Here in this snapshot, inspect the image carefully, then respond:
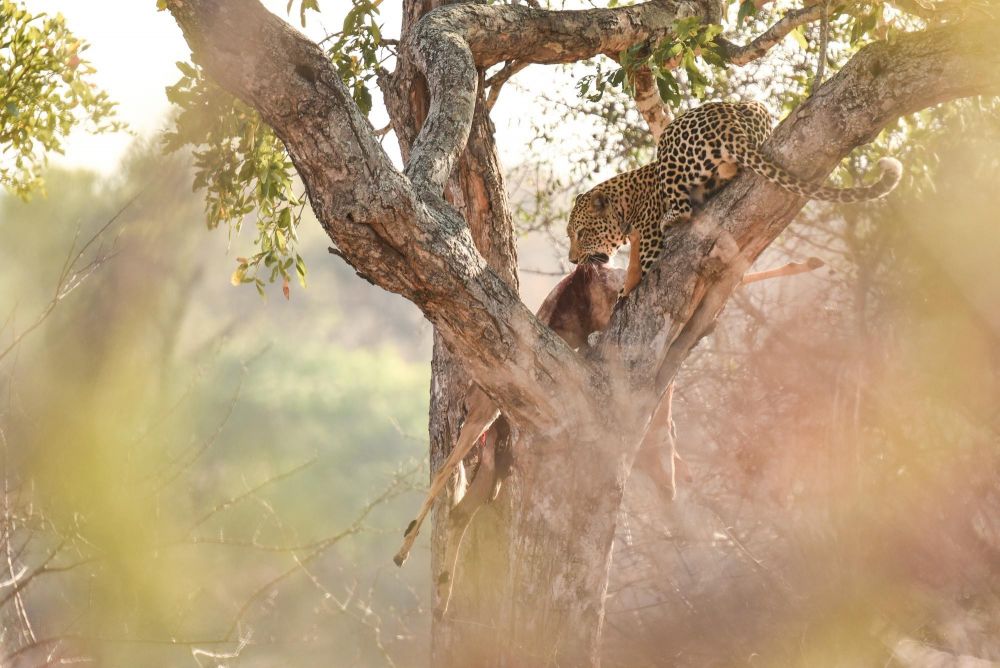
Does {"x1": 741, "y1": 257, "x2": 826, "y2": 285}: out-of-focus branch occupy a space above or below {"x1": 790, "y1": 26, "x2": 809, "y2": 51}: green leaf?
below

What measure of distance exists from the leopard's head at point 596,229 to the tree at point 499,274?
0.93 meters

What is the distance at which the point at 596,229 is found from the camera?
18.1 feet

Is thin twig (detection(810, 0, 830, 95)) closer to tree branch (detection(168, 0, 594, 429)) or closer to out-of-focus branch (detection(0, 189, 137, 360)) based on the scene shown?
tree branch (detection(168, 0, 594, 429))

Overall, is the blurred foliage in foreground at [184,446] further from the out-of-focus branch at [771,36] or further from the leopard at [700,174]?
the out-of-focus branch at [771,36]

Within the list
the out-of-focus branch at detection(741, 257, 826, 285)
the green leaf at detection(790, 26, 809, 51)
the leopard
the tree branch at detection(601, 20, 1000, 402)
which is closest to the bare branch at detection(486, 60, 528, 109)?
the leopard

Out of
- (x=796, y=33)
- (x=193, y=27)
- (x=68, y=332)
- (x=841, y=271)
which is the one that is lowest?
(x=193, y=27)

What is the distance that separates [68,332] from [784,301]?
6.20 metres

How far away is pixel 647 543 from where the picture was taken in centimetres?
875

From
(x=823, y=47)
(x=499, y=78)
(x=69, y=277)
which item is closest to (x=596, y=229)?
(x=499, y=78)

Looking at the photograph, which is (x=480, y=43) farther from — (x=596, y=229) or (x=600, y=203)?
(x=596, y=229)

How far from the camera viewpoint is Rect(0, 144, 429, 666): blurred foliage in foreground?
144 inches

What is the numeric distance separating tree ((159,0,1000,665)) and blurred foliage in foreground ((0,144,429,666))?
73cm

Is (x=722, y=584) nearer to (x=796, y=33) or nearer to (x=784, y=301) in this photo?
(x=784, y=301)

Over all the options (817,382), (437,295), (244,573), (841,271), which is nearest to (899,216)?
(841,271)
